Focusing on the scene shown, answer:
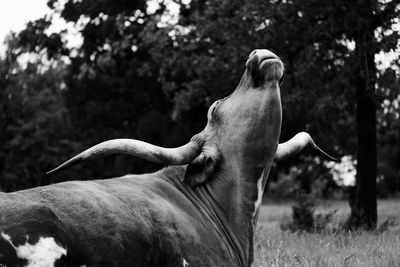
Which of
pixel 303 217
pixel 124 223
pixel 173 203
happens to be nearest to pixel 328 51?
pixel 303 217

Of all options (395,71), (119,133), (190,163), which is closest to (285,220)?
(395,71)

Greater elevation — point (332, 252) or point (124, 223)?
point (124, 223)

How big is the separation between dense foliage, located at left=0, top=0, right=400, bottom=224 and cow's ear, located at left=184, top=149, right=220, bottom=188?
5.42 metres

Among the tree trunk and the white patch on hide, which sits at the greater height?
the white patch on hide

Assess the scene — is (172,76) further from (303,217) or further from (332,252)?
(332,252)

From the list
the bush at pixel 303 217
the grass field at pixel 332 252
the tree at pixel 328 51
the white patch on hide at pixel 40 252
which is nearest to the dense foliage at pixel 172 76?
the tree at pixel 328 51

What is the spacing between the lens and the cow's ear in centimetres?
524

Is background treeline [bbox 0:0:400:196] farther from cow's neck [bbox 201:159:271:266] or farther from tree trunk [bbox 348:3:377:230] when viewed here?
cow's neck [bbox 201:159:271:266]

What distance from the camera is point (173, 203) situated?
4961 mm

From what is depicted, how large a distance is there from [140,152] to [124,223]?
60cm

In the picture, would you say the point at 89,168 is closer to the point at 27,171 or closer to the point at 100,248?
the point at 27,171

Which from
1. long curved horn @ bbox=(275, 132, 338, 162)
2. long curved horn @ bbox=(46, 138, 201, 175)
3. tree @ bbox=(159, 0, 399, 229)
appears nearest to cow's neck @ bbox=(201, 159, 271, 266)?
→ long curved horn @ bbox=(46, 138, 201, 175)

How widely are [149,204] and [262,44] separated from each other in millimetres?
10757

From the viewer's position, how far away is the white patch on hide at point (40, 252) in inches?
144
